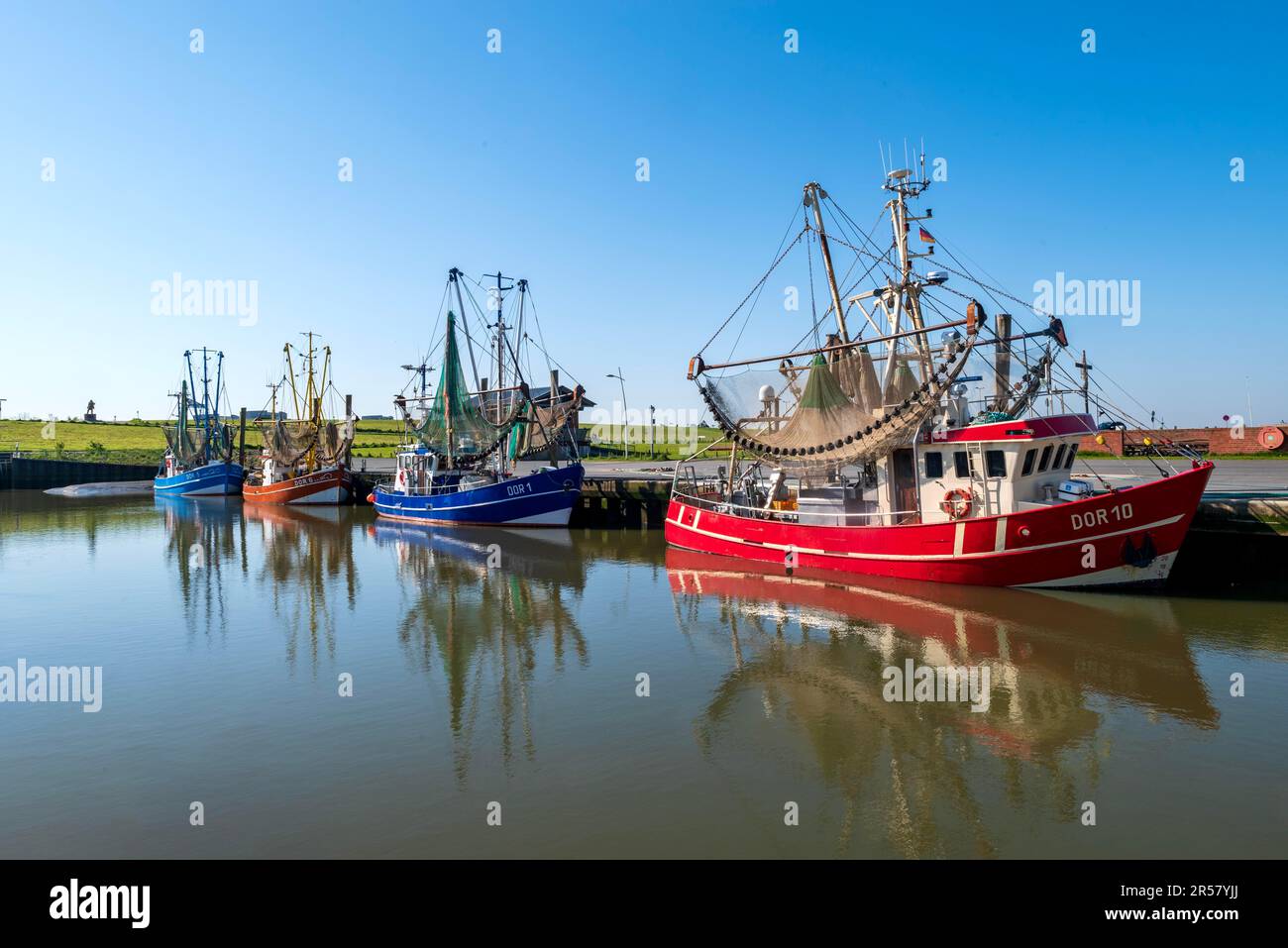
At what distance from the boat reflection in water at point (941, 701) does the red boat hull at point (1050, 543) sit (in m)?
0.55

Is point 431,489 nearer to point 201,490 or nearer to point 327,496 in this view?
point 327,496

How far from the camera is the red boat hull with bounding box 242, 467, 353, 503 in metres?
56.3

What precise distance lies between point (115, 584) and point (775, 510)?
21632 mm

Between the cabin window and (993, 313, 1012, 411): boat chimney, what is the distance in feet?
9.61

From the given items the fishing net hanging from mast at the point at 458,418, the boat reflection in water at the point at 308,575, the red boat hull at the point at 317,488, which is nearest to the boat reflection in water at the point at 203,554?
the boat reflection in water at the point at 308,575

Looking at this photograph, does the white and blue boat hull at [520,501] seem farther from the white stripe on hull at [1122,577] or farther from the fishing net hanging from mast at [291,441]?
the fishing net hanging from mast at [291,441]

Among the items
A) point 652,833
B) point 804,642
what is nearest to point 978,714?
point 804,642

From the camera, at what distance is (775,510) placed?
2606 cm

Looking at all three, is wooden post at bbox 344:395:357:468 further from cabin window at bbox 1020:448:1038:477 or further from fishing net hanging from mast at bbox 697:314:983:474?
cabin window at bbox 1020:448:1038:477

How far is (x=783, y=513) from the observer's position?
995 inches

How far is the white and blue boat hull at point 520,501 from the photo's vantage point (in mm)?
38312

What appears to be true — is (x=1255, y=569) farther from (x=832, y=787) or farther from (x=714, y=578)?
(x=832, y=787)

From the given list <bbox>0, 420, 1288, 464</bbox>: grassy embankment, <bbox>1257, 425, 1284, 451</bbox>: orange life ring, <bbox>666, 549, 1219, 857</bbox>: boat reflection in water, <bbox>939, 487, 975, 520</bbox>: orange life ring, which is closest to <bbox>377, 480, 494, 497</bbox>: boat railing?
<bbox>666, 549, 1219, 857</bbox>: boat reflection in water
